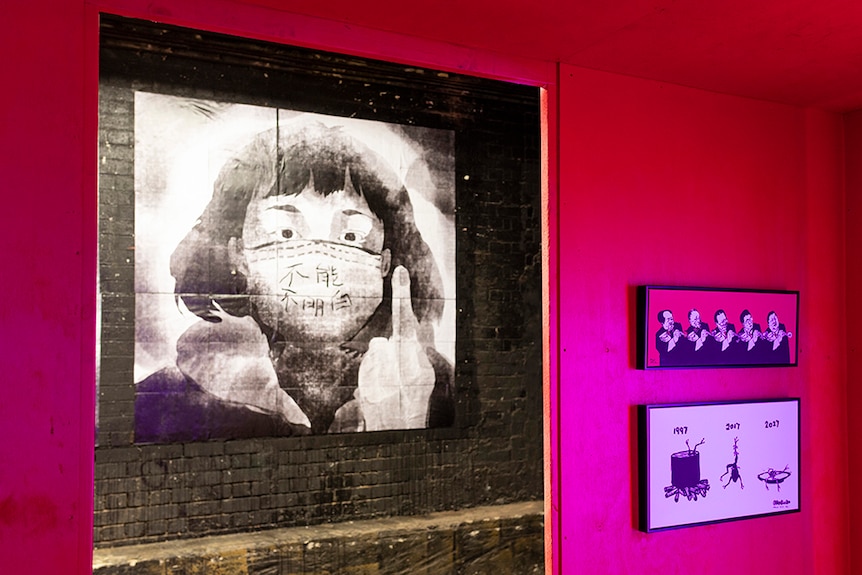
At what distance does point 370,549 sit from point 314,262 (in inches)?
71.8

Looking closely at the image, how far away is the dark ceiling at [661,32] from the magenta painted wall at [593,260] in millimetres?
108

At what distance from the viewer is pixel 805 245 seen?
14.0 feet

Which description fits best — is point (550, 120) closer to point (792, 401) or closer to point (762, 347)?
point (762, 347)

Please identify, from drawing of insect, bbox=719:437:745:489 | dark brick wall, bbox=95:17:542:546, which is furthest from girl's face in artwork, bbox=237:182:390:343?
drawing of insect, bbox=719:437:745:489

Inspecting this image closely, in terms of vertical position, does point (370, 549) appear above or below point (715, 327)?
below

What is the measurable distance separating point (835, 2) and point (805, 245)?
1.62 meters

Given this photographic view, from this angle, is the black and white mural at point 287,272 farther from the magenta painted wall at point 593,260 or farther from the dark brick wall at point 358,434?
the magenta painted wall at point 593,260

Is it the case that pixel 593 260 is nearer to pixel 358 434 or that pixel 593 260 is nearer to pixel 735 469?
pixel 735 469

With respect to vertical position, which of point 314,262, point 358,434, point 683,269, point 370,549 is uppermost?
point 314,262

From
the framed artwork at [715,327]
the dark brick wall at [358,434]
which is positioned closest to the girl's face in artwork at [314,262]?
the dark brick wall at [358,434]

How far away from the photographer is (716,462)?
3.87m

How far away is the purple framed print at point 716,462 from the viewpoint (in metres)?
3.70

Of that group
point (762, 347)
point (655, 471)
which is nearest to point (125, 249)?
point (655, 471)

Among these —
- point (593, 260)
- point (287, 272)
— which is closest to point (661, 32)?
point (593, 260)
